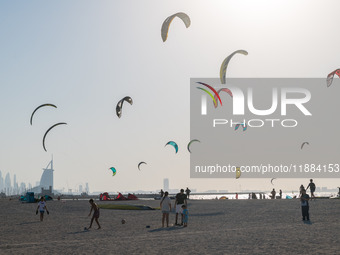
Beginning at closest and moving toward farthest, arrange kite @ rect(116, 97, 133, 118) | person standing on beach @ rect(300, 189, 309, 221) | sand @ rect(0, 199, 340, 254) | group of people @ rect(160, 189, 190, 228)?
1. sand @ rect(0, 199, 340, 254)
2. group of people @ rect(160, 189, 190, 228)
3. person standing on beach @ rect(300, 189, 309, 221)
4. kite @ rect(116, 97, 133, 118)

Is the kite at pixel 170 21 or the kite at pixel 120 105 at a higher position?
the kite at pixel 170 21

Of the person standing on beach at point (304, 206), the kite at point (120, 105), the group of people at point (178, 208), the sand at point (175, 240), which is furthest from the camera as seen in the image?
the kite at point (120, 105)

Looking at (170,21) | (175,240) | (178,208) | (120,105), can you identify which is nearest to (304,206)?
(178,208)

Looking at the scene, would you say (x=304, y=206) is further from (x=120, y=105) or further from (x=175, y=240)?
(x=120, y=105)

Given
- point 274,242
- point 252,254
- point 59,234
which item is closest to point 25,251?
point 59,234

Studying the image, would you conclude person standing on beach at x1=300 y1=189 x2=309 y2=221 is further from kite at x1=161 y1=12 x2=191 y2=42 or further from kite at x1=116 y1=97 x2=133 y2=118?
kite at x1=116 y1=97 x2=133 y2=118

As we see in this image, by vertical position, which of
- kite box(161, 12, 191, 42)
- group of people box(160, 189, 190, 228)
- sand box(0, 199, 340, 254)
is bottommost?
sand box(0, 199, 340, 254)

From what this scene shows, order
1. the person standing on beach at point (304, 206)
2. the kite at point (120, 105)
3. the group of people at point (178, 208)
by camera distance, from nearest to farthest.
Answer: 1. the group of people at point (178, 208)
2. the person standing on beach at point (304, 206)
3. the kite at point (120, 105)

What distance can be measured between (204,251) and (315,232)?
5.36m

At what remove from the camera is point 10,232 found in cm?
1678

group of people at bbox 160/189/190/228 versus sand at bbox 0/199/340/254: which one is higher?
group of people at bbox 160/189/190/228

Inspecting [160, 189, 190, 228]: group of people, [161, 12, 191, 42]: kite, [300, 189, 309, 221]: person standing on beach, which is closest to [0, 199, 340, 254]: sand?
[160, 189, 190, 228]: group of people

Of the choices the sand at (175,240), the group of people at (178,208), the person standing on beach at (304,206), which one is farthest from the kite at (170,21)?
the sand at (175,240)

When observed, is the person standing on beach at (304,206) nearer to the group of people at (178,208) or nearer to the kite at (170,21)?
the group of people at (178,208)
